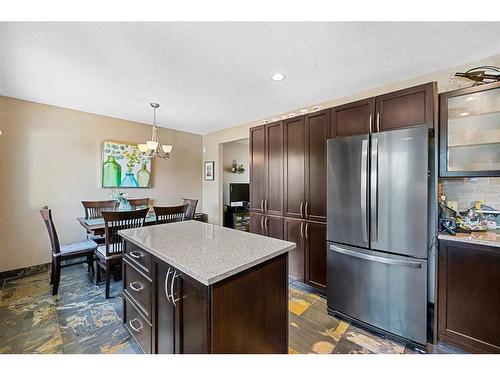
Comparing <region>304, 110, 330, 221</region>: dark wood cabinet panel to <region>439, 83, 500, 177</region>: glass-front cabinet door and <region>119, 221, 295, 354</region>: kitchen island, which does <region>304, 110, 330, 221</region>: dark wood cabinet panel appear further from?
<region>119, 221, 295, 354</region>: kitchen island

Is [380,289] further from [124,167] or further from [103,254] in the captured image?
[124,167]

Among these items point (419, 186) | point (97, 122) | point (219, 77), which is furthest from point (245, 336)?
point (97, 122)

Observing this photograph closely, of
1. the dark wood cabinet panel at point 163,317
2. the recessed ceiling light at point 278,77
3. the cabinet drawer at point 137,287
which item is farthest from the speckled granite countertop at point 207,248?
the recessed ceiling light at point 278,77

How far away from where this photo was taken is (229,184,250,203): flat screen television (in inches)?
205

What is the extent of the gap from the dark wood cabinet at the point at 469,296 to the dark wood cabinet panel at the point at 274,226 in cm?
164

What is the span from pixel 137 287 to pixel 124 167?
3137 mm

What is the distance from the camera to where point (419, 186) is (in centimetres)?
169

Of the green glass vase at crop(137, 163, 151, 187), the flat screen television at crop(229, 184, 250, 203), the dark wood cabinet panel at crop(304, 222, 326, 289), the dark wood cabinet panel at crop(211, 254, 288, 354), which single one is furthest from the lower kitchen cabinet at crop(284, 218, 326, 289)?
the green glass vase at crop(137, 163, 151, 187)

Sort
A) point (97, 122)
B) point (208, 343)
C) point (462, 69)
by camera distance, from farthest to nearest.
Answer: point (97, 122) < point (462, 69) < point (208, 343)

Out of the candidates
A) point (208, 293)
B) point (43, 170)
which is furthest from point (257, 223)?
point (43, 170)

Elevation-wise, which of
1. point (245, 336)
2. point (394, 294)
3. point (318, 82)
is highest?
point (318, 82)
